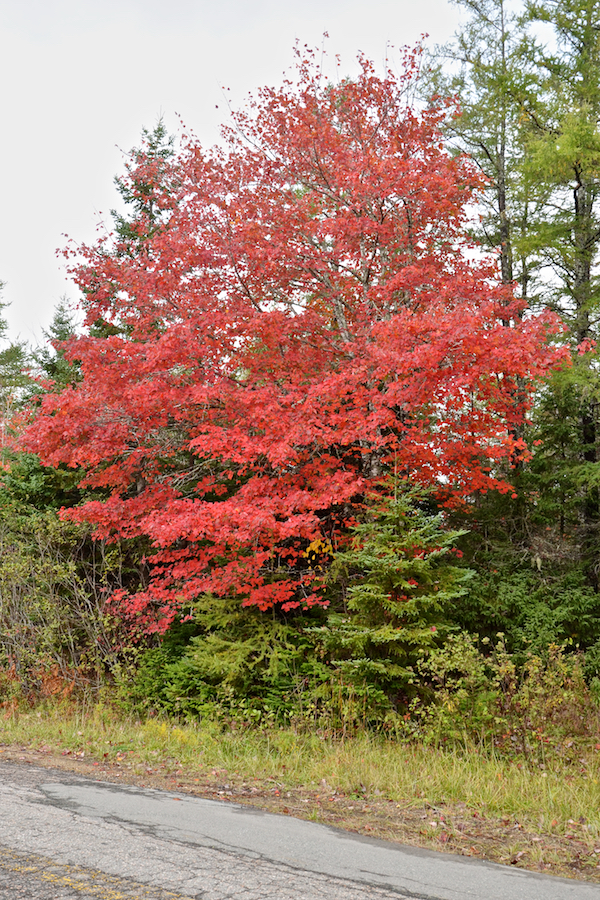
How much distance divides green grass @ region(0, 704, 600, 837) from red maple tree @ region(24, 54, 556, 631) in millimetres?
2052

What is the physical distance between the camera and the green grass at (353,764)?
20.6 ft

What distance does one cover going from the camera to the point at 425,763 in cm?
745

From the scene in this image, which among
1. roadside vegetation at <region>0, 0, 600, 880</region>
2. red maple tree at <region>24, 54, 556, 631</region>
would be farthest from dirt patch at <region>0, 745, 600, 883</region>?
red maple tree at <region>24, 54, 556, 631</region>

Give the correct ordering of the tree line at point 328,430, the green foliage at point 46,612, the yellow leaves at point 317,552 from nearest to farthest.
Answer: the tree line at point 328,430 < the yellow leaves at point 317,552 < the green foliage at point 46,612

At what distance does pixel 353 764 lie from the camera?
7.49 metres

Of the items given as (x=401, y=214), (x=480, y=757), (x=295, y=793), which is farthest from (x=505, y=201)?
(x=295, y=793)

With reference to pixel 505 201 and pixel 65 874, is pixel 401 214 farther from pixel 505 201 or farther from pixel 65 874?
pixel 65 874

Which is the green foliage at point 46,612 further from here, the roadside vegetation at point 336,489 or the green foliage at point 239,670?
the green foliage at point 239,670

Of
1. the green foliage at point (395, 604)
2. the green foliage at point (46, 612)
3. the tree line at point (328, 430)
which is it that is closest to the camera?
the green foliage at point (395, 604)

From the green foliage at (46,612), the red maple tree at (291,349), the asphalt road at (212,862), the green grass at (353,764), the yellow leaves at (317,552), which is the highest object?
the red maple tree at (291,349)

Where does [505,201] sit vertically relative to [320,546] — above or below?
above

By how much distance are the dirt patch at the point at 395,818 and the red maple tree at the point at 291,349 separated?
119 inches

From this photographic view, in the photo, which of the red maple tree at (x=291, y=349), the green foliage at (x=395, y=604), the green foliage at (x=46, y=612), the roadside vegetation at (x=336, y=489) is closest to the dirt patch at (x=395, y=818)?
the roadside vegetation at (x=336, y=489)

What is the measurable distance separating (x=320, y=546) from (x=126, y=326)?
27.4ft
